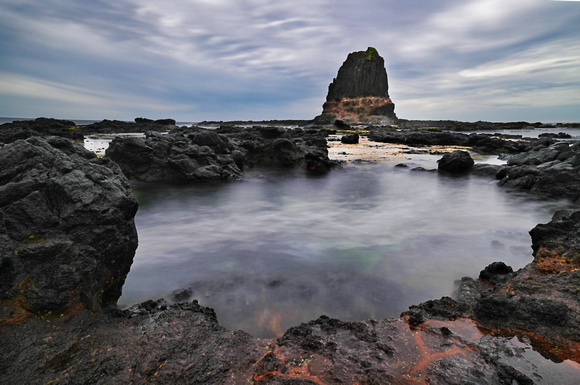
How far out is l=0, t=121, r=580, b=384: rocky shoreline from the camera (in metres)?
2.62

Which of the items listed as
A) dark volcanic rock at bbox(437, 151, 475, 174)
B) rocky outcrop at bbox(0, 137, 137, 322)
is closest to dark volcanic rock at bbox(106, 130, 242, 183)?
rocky outcrop at bbox(0, 137, 137, 322)

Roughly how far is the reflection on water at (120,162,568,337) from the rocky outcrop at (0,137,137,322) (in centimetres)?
139

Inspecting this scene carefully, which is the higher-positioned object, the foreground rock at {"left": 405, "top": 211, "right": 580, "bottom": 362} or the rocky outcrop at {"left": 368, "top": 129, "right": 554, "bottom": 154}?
the rocky outcrop at {"left": 368, "top": 129, "right": 554, "bottom": 154}

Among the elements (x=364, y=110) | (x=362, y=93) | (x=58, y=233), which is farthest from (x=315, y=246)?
(x=362, y=93)

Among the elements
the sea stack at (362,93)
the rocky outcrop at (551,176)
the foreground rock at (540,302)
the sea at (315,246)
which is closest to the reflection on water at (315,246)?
the sea at (315,246)

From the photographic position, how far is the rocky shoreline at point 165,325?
2.62 m

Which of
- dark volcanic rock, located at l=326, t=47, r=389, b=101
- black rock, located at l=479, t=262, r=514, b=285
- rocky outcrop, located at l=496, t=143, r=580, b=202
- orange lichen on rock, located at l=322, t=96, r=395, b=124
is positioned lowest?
black rock, located at l=479, t=262, r=514, b=285

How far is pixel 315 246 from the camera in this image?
23.9ft

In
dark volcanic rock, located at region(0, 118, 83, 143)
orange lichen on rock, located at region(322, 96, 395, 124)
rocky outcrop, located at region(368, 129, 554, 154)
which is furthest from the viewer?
orange lichen on rock, located at region(322, 96, 395, 124)

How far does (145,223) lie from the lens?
9039mm

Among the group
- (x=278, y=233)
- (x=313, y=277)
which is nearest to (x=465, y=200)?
(x=278, y=233)

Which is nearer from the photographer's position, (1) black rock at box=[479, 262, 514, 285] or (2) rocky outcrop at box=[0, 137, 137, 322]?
(2) rocky outcrop at box=[0, 137, 137, 322]

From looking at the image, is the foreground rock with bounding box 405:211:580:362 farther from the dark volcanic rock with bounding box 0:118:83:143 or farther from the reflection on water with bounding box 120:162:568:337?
the dark volcanic rock with bounding box 0:118:83:143

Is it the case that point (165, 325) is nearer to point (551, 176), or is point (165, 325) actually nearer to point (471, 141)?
point (551, 176)
